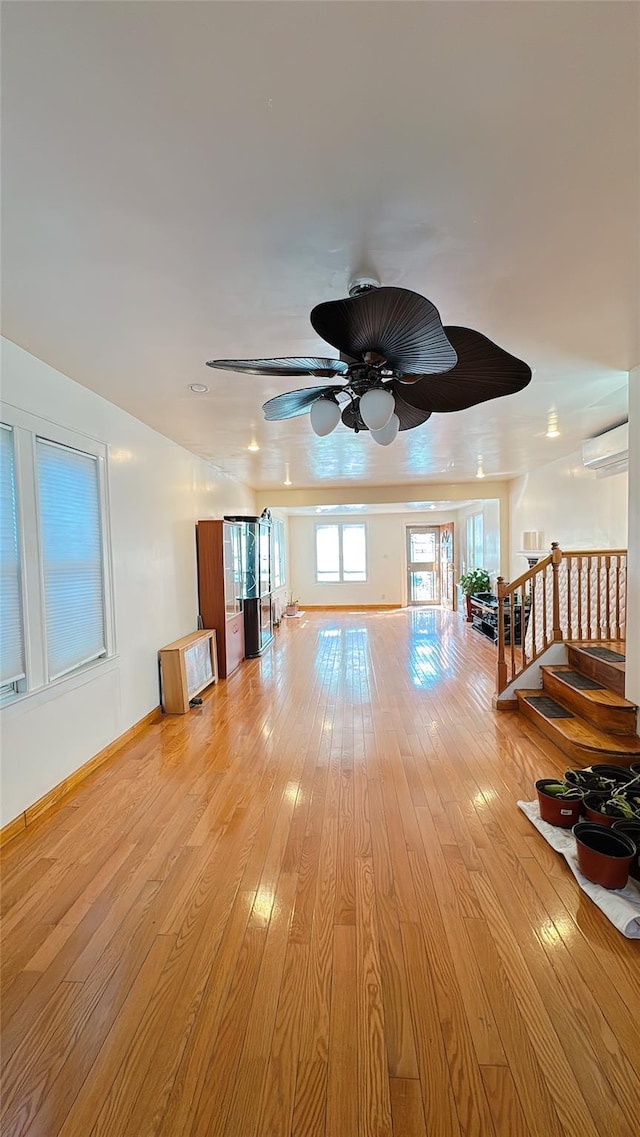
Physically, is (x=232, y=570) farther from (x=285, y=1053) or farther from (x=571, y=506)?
(x=285, y=1053)

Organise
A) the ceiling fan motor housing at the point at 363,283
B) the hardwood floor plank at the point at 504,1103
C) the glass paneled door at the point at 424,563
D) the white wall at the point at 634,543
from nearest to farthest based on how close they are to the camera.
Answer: the hardwood floor plank at the point at 504,1103 < the ceiling fan motor housing at the point at 363,283 < the white wall at the point at 634,543 < the glass paneled door at the point at 424,563

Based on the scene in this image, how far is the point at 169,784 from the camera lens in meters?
3.04

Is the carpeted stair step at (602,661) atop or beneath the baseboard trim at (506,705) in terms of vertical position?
atop

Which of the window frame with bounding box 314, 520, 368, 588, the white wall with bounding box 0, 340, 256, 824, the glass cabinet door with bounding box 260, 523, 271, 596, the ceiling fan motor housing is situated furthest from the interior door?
the ceiling fan motor housing

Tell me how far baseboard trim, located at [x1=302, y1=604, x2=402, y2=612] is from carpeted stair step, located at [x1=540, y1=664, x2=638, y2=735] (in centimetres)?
770

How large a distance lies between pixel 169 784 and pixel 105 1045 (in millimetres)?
1666

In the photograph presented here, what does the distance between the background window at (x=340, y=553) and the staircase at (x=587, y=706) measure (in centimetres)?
803

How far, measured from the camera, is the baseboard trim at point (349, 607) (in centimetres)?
1207

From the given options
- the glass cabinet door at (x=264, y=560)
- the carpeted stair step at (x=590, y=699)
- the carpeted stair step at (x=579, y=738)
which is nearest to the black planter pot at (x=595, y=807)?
the carpeted stair step at (x=579, y=738)

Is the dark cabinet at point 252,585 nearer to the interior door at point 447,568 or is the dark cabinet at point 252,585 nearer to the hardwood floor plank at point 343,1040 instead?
the hardwood floor plank at point 343,1040

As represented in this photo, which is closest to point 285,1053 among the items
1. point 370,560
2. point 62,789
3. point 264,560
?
point 62,789

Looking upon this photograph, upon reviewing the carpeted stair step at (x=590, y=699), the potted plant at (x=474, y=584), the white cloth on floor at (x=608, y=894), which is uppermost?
the potted plant at (x=474, y=584)

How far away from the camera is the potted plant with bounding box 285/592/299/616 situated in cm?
1138

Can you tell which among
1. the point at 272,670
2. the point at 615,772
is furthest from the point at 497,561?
the point at 615,772
